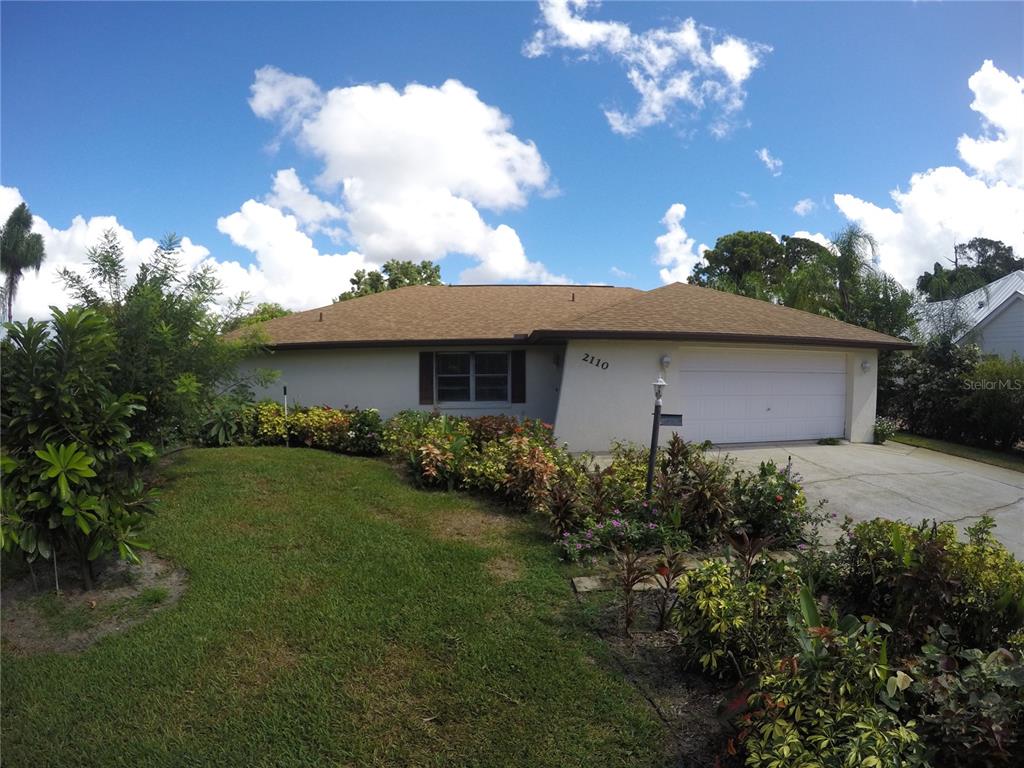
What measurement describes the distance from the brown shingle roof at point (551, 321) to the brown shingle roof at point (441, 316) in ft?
0.08

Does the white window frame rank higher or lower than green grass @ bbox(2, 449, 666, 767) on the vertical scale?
higher

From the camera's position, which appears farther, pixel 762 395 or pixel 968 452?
pixel 968 452

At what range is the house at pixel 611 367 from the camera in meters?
10.5

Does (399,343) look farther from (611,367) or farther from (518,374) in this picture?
(611,367)

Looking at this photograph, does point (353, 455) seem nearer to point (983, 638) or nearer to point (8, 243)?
point (983, 638)

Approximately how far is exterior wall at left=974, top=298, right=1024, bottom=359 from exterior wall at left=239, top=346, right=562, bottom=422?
18.7 m

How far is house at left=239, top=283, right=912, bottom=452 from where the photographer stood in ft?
34.6

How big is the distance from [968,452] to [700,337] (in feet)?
24.6

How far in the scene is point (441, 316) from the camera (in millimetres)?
13117

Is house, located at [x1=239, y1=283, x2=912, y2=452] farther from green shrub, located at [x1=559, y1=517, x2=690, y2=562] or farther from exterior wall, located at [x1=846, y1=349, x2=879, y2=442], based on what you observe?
green shrub, located at [x1=559, y1=517, x2=690, y2=562]

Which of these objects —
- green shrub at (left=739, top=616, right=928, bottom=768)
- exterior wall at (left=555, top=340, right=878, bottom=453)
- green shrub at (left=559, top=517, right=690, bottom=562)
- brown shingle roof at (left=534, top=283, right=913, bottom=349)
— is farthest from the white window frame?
green shrub at (left=739, top=616, right=928, bottom=768)

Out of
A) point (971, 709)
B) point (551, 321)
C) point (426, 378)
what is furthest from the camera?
point (551, 321)

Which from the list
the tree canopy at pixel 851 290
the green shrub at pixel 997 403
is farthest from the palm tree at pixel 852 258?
the green shrub at pixel 997 403

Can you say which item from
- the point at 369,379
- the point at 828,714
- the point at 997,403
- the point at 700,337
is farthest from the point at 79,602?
the point at 997,403
